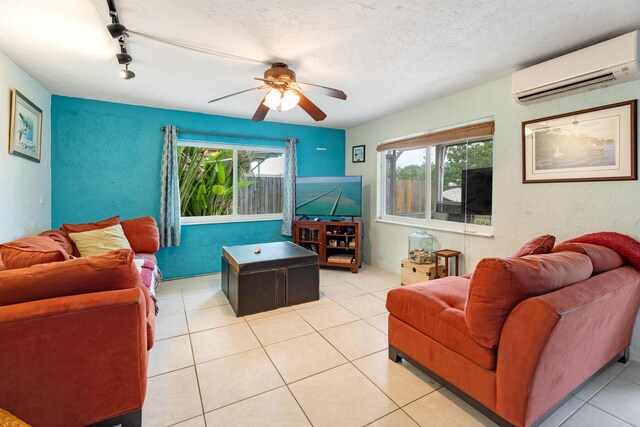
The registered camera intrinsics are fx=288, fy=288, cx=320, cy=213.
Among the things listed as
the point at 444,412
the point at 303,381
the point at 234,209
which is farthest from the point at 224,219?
the point at 444,412

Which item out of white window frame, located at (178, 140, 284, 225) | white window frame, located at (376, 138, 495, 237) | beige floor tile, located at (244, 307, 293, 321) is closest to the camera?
beige floor tile, located at (244, 307, 293, 321)

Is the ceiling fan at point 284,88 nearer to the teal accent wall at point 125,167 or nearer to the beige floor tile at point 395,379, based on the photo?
the teal accent wall at point 125,167

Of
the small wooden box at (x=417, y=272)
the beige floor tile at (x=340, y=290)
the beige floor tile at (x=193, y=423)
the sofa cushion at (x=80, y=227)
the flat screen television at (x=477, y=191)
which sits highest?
the flat screen television at (x=477, y=191)

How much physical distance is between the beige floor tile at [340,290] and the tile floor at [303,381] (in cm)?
47

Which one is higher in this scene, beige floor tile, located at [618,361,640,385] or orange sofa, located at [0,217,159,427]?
orange sofa, located at [0,217,159,427]

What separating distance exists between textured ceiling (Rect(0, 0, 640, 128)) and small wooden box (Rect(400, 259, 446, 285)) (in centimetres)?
202

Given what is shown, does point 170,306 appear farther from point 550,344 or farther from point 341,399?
point 550,344

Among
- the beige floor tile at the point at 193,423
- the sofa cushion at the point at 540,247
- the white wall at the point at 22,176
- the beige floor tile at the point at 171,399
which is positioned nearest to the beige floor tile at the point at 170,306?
the beige floor tile at the point at 171,399

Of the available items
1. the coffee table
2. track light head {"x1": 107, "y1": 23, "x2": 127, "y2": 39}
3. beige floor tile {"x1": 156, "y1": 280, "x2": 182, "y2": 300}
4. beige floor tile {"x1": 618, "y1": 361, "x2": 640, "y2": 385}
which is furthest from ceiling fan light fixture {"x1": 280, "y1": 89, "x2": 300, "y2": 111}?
beige floor tile {"x1": 618, "y1": 361, "x2": 640, "y2": 385}

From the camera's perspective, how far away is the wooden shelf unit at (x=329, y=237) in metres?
4.32

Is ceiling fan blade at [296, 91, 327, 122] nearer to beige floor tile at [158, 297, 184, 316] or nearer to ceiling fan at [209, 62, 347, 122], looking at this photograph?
ceiling fan at [209, 62, 347, 122]

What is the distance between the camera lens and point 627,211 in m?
2.11

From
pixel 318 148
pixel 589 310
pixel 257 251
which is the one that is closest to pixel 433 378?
pixel 589 310

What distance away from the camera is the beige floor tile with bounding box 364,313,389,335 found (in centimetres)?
259
